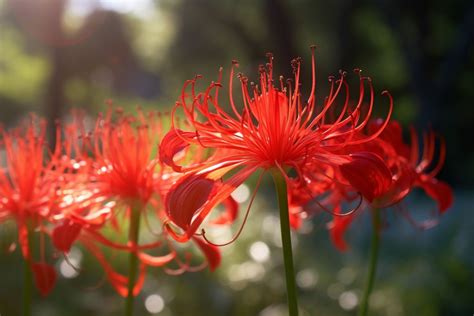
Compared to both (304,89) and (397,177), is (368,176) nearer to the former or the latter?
(397,177)

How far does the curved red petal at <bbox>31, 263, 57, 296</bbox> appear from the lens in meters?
1.50

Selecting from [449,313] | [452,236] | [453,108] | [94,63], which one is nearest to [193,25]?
[453,108]

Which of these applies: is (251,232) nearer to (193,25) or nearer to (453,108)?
(453,108)

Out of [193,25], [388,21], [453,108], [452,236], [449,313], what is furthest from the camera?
[193,25]

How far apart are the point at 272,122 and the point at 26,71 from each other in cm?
2965

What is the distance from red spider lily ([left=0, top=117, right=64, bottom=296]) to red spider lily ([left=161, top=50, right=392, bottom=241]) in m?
0.47

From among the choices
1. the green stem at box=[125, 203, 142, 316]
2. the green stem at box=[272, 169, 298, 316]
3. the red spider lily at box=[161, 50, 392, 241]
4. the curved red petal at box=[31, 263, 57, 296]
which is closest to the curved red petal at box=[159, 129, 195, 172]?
the red spider lily at box=[161, 50, 392, 241]

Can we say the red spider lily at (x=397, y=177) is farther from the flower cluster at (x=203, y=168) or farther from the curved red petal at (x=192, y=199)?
the curved red petal at (x=192, y=199)

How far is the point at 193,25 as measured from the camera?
1652 cm

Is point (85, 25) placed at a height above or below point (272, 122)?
above

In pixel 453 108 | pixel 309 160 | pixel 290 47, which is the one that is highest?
pixel 290 47

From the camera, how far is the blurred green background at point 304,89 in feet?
13.3

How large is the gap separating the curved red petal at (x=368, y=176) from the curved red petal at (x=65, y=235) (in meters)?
0.60

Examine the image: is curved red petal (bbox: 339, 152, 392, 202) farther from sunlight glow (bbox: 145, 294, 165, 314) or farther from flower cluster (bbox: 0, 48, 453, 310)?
sunlight glow (bbox: 145, 294, 165, 314)
